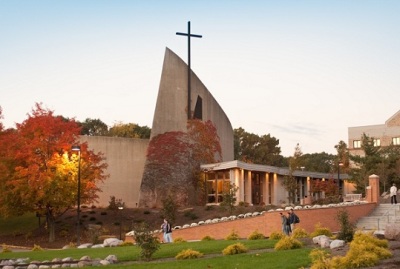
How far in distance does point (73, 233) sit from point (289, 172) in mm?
18624

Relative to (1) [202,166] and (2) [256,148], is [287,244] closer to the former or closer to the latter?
(1) [202,166]

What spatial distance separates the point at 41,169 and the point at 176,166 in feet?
38.7

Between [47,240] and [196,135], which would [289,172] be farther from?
[47,240]

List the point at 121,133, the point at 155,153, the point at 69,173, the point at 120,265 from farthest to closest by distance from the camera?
1. the point at 121,133
2. the point at 155,153
3. the point at 69,173
4. the point at 120,265

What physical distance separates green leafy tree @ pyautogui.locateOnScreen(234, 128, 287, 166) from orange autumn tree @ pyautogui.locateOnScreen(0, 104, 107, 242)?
50235 mm

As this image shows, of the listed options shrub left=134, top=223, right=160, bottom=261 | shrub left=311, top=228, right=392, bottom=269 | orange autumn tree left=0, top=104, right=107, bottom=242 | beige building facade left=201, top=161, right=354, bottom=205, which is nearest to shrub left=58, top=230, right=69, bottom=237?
orange autumn tree left=0, top=104, right=107, bottom=242

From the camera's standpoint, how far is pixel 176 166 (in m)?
47.1

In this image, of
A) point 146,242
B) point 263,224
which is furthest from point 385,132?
point 146,242

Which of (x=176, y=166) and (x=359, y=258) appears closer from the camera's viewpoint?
(x=359, y=258)

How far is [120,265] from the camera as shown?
18.6m

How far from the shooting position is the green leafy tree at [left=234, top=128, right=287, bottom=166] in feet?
293

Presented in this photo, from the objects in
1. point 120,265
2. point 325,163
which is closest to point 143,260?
point 120,265

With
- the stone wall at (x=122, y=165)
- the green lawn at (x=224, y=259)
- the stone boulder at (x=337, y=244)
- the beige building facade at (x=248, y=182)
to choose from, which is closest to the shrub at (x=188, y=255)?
the green lawn at (x=224, y=259)

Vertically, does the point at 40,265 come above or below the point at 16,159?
below
